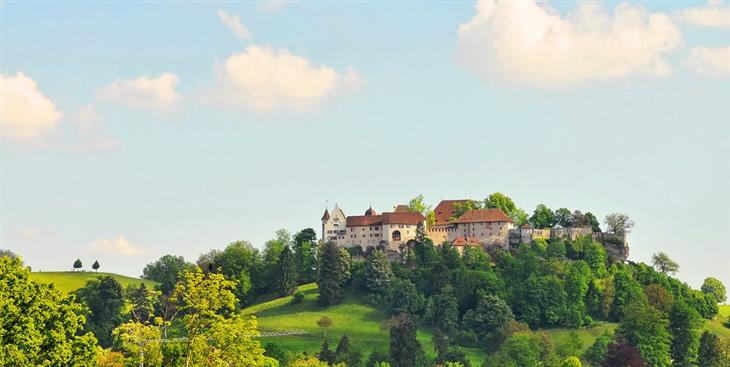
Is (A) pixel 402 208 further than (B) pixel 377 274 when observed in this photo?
Yes

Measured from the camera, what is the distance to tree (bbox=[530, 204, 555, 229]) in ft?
567

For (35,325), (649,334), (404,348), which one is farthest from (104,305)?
(35,325)

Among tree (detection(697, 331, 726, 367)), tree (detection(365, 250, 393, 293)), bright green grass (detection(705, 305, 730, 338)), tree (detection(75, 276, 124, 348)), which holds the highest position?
tree (detection(365, 250, 393, 293))

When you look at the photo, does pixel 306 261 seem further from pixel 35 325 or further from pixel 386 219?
pixel 35 325

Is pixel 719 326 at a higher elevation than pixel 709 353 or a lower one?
higher

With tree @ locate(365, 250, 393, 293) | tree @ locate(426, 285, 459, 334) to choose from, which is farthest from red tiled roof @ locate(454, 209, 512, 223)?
tree @ locate(426, 285, 459, 334)

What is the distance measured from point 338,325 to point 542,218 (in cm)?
4860

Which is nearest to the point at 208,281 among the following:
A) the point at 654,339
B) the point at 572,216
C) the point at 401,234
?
the point at 654,339

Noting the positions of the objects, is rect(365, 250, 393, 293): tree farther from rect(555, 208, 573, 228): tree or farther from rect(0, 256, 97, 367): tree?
rect(0, 256, 97, 367): tree

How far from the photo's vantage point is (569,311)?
144750mm

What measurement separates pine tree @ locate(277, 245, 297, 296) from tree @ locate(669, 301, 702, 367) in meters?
52.5

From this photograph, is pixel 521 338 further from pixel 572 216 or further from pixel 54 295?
pixel 54 295

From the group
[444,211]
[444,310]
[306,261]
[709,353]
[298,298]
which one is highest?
[444,211]

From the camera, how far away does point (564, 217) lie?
173 metres
